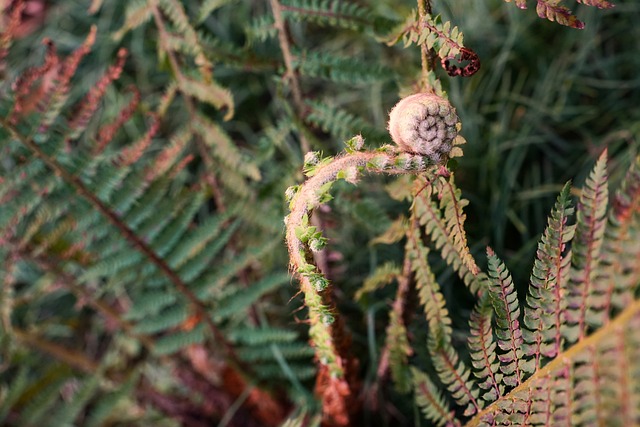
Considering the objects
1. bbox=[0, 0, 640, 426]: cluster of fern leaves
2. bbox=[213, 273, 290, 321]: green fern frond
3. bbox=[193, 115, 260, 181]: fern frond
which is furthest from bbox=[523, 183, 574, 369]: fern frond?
bbox=[213, 273, 290, 321]: green fern frond

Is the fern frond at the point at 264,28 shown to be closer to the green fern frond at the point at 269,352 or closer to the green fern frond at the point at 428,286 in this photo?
the green fern frond at the point at 428,286

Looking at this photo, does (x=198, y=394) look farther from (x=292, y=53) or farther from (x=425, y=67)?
(x=425, y=67)

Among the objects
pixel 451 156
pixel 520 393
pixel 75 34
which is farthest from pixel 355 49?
pixel 520 393

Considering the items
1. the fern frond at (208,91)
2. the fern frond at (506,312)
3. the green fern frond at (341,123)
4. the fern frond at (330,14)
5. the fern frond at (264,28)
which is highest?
the fern frond at (330,14)

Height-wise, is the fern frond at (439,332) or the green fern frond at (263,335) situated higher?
the fern frond at (439,332)

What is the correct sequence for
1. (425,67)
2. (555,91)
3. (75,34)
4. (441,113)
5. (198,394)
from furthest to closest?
1. (75,34)
2. (555,91)
3. (198,394)
4. (425,67)
5. (441,113)

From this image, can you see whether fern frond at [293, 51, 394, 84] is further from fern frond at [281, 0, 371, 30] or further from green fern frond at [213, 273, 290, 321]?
green fern frond at [213, 273, 290, 321]

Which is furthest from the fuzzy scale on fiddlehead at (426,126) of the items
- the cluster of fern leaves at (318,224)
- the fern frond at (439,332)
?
the fern frond at (439,332)
